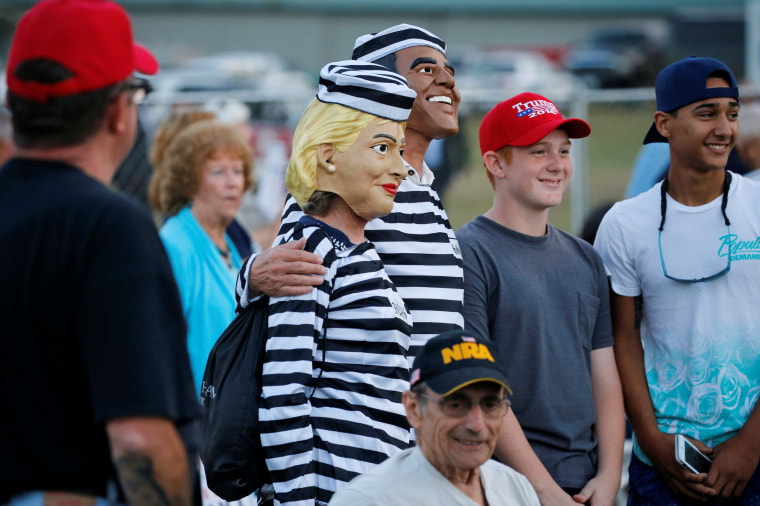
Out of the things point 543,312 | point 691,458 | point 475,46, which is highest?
point 475,46

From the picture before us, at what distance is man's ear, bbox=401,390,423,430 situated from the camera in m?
2.80

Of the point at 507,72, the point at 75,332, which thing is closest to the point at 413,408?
the point at 75,332

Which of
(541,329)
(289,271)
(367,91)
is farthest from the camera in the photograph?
(541,329)

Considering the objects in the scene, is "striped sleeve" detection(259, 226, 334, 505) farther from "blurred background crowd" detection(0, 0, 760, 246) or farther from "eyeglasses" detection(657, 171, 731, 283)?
"blurred background crowd" detection(0, 0, 760, 246)

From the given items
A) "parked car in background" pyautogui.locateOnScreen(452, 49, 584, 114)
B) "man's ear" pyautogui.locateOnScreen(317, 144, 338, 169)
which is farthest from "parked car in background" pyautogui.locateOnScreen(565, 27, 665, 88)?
"man's ear" pyautogui.locateOnScreen(317, 144, 338, 169)

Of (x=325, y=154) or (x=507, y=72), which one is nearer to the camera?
(x=325, y=154)

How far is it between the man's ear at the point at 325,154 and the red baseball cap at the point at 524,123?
A: 0.83m

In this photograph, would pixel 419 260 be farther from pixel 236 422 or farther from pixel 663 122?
pixel 663 122

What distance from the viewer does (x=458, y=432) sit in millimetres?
2734

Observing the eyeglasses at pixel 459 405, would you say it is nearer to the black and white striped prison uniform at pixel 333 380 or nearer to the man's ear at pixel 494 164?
the black and white striped prison uniform at pixel 333 380

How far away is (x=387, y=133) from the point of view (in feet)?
9.98

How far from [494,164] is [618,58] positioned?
28.8 meters

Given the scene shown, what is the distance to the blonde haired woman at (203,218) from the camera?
15.0ft

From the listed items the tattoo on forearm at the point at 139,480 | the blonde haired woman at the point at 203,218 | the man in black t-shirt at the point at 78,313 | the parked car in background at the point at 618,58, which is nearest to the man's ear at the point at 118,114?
the man in black t-shirt at the point at 78,313
